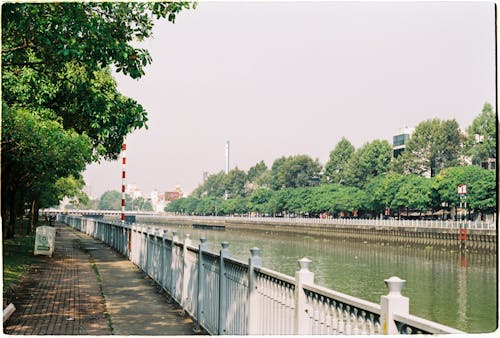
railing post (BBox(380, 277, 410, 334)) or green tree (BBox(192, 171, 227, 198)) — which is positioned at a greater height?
green tree (BBox(192, 171, 227, 198))

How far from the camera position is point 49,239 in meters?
18.9

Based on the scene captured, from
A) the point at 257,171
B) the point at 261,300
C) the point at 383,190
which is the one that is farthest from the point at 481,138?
the point at 257,171

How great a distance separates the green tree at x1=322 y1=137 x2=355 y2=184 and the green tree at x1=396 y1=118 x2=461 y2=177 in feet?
53.0

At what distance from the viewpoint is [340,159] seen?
87438 mm

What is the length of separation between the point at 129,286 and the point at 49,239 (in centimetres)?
756

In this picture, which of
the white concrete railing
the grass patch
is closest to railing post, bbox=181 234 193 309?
the white concrete railing

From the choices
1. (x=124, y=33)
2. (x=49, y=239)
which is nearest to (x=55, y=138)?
(x=124, y=33)

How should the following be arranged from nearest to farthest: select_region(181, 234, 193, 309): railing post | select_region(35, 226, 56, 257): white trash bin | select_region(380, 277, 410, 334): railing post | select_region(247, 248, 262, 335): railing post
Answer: select_region(380, 277, 410, 334): railing post
select_region(247, 248, 262, 335): railing post
select_region(181, 234, 193, 309): railing post
select_region(35, 226, 56, 257): white trash bin

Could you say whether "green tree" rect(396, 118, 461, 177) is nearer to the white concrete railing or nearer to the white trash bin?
the white trash bin

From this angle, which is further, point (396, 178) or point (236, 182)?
point (236, 182)

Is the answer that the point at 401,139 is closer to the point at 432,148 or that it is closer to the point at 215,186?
the point at 432,148

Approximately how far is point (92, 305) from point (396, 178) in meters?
59.0

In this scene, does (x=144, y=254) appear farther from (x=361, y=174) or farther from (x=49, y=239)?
(x=361, y=174)

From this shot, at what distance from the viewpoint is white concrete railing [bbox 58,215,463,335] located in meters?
3.13
